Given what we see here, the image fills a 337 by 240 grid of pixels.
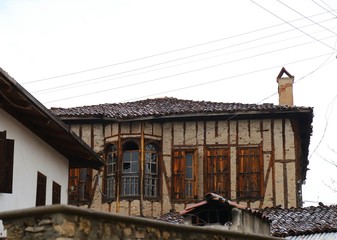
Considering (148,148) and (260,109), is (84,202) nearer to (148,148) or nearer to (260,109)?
(148,148)

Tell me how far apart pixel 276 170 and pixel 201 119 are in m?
3.67

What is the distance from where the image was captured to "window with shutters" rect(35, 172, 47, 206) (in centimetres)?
1862

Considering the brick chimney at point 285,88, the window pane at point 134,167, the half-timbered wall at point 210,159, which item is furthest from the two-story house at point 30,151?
the brick chimney at point 285,88

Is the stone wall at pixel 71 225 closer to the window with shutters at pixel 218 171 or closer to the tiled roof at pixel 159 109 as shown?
the window with shutters at pixel 218 171

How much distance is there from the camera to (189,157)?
30422mm

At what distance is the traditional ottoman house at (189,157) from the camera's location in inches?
1165

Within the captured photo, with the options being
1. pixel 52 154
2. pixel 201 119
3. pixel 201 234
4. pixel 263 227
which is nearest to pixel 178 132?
pixel 201 119

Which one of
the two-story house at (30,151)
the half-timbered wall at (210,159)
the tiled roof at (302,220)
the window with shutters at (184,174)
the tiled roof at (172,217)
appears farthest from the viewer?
the window with shutters at (184,174)

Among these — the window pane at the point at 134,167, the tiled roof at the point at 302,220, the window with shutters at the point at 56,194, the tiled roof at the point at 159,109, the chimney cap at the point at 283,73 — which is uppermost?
the chimney cap at the point at 283,73

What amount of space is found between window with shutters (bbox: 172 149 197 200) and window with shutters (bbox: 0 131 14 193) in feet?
46.3

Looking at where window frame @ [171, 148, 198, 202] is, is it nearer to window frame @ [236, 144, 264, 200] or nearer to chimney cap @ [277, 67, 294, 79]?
window frame @ [236, 144, 264, 200]

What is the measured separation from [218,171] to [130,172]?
3558 mm

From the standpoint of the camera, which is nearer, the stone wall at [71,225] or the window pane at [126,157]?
the stone wall at [71,225]

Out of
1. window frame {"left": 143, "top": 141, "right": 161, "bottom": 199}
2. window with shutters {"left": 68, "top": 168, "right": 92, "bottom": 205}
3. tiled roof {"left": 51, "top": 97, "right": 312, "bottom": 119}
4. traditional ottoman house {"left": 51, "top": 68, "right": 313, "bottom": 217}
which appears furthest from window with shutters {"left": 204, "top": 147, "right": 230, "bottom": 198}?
window with shutters {"left": 68, "top": 168, "right": 92, "bottom": 205}
